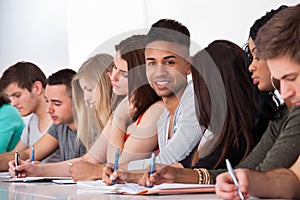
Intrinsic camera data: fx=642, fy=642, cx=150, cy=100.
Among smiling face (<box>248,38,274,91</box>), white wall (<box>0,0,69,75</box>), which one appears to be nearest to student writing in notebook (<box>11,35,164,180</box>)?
smiling face (<box>248,38,274,91</box>)

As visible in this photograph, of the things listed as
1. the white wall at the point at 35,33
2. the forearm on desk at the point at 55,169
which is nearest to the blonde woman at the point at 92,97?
the forearm on desk at the point at 55,169

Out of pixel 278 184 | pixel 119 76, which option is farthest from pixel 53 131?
pixel 278 184

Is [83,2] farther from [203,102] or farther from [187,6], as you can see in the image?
[203,102]

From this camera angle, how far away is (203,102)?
6.66 feet

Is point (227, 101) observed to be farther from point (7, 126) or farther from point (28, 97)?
point (7, 126)

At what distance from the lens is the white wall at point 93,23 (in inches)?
123

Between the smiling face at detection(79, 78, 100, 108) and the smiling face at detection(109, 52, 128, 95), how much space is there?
176 mm

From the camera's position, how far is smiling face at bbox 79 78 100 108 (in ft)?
8.79

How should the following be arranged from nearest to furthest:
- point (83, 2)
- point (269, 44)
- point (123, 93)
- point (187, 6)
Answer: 1. point (269, 44)
2. point (123, 93)
3. point (187, 6)
4. point (83, 2)

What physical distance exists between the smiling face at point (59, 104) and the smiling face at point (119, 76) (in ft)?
1.81

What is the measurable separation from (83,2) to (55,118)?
3.80ft

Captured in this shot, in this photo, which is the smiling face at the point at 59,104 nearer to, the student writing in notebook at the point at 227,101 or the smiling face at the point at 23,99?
the smiling face at the point at 23,99

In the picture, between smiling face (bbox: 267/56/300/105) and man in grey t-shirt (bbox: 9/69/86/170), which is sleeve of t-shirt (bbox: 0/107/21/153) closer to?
man in grey t-shirt (bbox: 9/69/86/170)

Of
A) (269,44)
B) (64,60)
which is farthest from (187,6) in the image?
(269,44)
